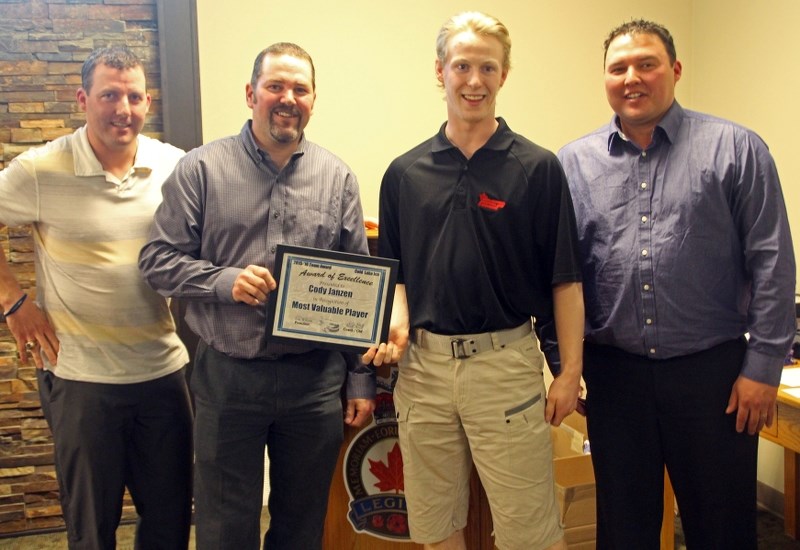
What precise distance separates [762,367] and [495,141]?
2.82ft

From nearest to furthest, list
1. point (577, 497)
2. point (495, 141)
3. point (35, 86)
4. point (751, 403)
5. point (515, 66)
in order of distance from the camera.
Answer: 1. point (751, 403)
2. point (495, 141)
3. point (577, 497)
4. point (35, 86)
5. point (515, 66)

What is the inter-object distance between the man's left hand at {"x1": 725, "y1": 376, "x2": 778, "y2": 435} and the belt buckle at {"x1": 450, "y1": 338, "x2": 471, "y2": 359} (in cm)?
66

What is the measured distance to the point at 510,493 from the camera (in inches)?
73.5

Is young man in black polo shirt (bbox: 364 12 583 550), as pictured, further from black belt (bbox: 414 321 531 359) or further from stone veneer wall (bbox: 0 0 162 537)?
stone veneer wall (bbox: 0 0 162 537)

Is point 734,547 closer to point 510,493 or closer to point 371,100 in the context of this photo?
point 510,493

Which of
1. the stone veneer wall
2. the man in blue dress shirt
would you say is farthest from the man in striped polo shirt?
the man in blue dress shirt

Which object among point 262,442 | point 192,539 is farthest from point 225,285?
point 192,539

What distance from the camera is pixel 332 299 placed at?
1.88m

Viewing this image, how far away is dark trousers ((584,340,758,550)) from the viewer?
A: 6.01 feet

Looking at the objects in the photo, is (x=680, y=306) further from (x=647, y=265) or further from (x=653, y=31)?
(x=653, y=31)

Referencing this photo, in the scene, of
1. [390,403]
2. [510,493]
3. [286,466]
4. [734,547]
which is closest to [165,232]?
[286,466]

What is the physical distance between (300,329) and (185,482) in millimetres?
757

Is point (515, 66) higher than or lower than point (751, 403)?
higher

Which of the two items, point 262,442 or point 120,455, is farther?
point 120,455
